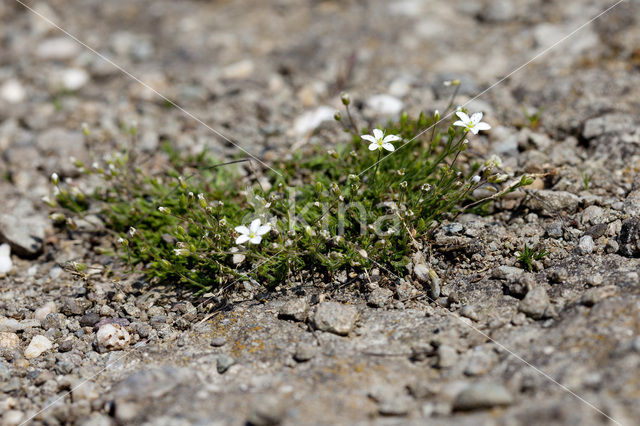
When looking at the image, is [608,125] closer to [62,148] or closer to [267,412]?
[267,412]

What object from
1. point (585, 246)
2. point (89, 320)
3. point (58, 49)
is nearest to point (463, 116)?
point (585, 246)

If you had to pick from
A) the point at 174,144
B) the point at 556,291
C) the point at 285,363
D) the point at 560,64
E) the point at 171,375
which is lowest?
the point at 171,375

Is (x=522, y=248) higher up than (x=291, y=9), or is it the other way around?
(x=291, y=9)

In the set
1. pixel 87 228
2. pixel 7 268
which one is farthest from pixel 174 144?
pixel 7 268

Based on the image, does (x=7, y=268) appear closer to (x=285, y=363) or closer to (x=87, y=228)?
(x=87, y=228)

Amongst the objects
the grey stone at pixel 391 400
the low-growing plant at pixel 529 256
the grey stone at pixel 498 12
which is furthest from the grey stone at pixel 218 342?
the grey stone at pixel 498 12

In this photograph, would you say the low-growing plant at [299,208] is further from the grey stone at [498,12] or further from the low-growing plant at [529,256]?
the grey stone at [498,12]

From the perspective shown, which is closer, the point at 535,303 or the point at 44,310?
the point at 535,303
